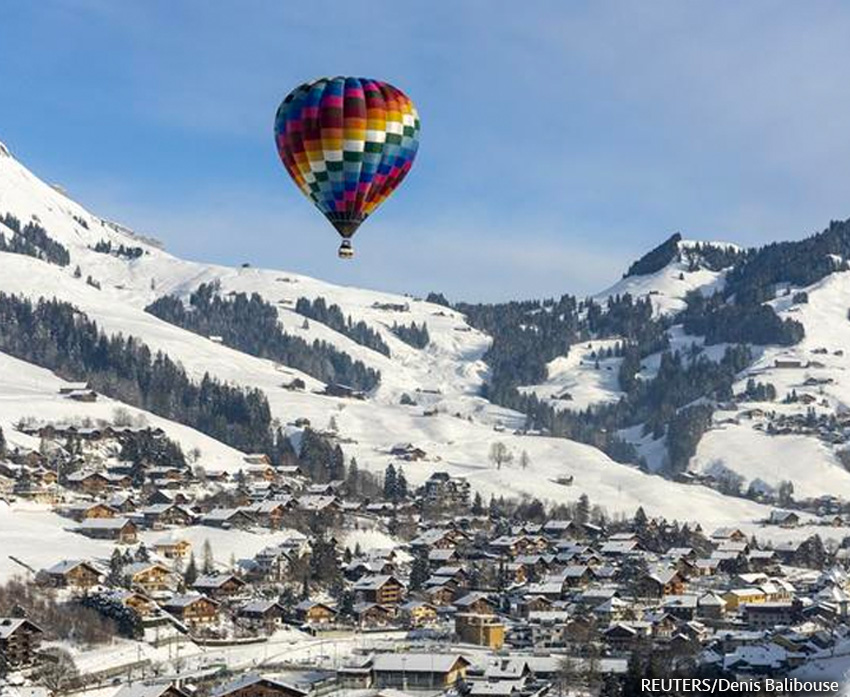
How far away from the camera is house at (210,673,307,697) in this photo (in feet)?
199

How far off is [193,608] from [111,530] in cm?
→ 1851

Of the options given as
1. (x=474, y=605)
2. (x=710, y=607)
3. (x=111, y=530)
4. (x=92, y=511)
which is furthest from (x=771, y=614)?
(x=92, y=511)

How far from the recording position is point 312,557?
94000 mm

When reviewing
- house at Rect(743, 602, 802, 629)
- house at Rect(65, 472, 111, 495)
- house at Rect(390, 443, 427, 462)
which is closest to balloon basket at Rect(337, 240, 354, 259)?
house at Rect(743, 602, 802, 629)

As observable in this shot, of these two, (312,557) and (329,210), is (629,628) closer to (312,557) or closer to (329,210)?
(312,557)

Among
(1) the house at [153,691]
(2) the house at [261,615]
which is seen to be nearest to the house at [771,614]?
(2) the house at [261,615]

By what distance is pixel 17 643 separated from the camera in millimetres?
65375

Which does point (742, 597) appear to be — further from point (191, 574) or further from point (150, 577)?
point (150, 577)

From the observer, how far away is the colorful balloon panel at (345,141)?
175 feet

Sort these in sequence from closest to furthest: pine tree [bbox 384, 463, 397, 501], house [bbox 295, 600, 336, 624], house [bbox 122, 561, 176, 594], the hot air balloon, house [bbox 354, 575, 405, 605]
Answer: the hot air balloon
house [bbox 295, 600, 336, 624]
house [bbox 122, 561, 176, 594]
house [bbox 354, 575, 405, 605]
pine tree [bbox 384, 463, 397, 501]

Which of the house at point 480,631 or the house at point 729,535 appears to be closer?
the house at point 480,631

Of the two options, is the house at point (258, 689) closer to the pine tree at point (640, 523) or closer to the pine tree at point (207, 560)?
the pine tree at point (207, 560)

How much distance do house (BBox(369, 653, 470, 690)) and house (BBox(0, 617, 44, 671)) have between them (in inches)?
559

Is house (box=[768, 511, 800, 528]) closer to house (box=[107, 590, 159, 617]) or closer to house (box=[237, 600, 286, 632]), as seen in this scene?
house (box=[237, 600, 286, 632])
